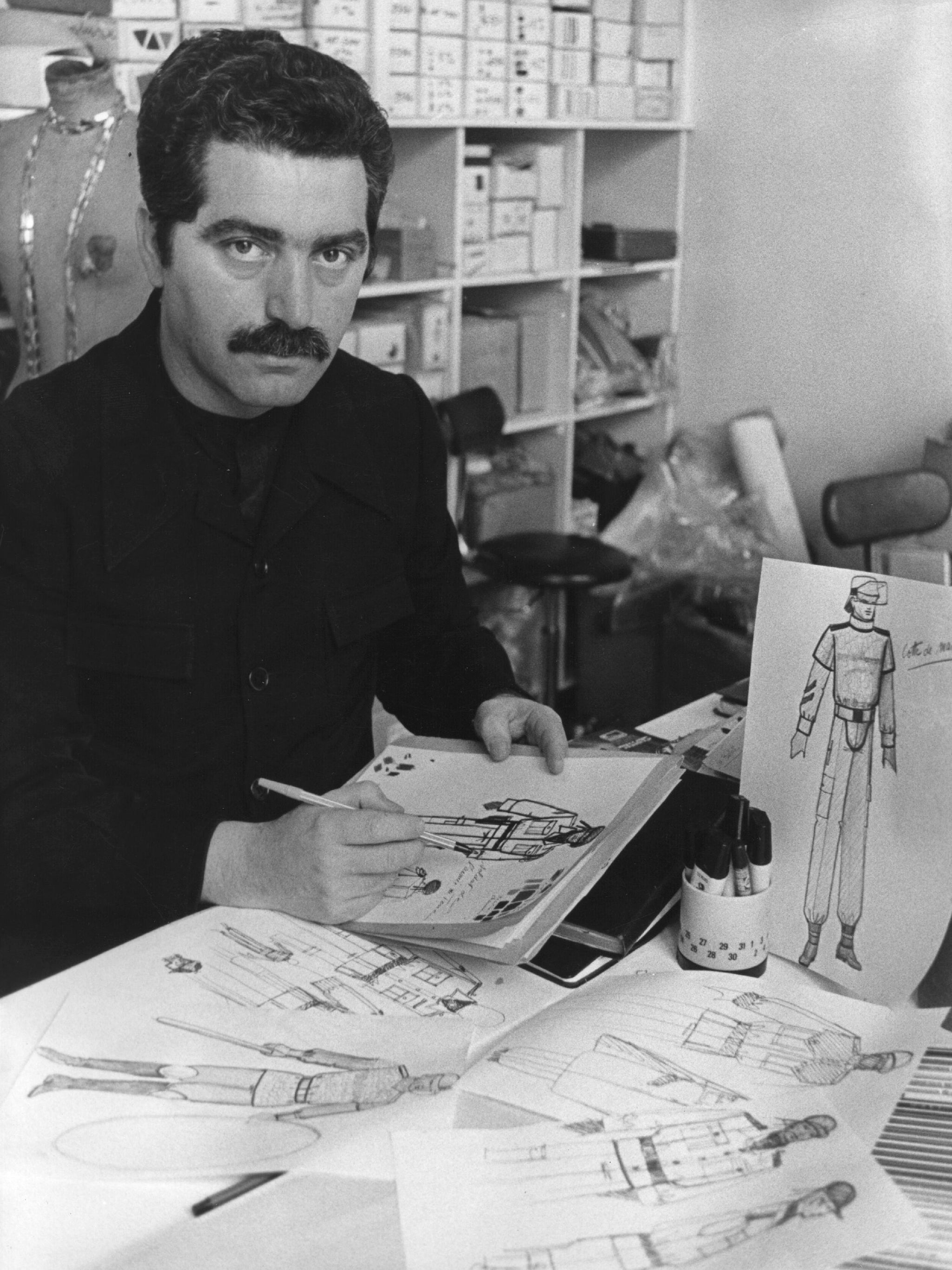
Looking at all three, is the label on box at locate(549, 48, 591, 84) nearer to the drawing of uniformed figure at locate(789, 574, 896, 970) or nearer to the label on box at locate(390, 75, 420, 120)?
the label on box at locate(390, 75, 420, 120)

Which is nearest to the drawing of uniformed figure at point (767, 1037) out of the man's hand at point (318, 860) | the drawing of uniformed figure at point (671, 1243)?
the drawing of uniformed figure at point (671, 1243)

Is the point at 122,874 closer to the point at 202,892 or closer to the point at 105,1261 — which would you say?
the point at 202,892

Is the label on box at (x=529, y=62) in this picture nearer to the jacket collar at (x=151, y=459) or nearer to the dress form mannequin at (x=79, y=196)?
the dress form mannequin at (x=79, y=196)

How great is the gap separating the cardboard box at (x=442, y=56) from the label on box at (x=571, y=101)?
0.32 m

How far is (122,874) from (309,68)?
680 mm

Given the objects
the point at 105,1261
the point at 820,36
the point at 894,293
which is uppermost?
the point at 820,36

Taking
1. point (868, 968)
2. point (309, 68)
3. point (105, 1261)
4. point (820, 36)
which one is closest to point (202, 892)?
point (105, 1261)

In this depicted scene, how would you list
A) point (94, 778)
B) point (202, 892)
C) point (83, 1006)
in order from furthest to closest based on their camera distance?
point (94, 778), point (202, 892), point (83, 1006)

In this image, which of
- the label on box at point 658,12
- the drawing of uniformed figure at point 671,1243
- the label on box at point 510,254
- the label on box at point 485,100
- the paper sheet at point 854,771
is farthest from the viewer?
the label on box at point 658,12

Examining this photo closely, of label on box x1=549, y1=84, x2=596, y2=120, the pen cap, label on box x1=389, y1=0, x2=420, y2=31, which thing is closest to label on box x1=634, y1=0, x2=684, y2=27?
label on box x1=549, y1=84, x2=596, y2=120

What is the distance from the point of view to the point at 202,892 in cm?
95

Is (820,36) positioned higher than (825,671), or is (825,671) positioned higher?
(820,36)

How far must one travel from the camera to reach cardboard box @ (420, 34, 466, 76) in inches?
101

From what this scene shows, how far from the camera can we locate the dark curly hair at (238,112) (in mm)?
1100
